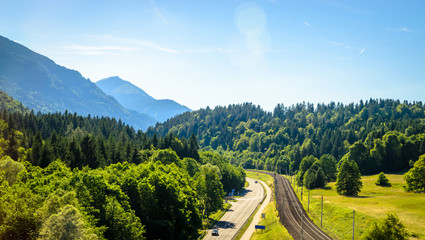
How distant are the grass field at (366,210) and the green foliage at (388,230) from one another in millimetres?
6446

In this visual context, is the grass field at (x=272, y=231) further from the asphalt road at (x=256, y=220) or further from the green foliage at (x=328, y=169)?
the green foliage at (x=328, y=169)

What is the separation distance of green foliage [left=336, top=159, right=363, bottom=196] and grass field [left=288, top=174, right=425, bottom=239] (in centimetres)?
295

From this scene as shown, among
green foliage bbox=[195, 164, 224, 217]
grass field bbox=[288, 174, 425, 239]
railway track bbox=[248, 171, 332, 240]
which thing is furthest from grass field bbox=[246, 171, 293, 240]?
green foliage bbox=[195, 164, 224, 217]

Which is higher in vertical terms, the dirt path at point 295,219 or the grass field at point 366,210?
the grass field at point 366,210

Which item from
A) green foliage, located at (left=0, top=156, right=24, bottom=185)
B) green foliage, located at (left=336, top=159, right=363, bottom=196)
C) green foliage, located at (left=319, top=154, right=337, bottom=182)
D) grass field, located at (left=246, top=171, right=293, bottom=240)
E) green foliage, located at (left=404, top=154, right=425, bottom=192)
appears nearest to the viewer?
green foliage, located at (left=0, top=156, right=24, bottom=185)

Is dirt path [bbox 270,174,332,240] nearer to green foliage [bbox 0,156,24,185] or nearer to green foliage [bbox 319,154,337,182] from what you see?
green foliage [bbox 319,154,337,182]

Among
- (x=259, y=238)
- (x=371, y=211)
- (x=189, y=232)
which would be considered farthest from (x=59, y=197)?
(x=371, y=211)

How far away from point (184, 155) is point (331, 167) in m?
74.9

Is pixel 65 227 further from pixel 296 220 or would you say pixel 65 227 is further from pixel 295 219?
pixel 295 219

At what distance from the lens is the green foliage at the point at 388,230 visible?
4981cm

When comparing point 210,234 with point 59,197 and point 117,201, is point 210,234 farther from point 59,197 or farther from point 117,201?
point 59,197

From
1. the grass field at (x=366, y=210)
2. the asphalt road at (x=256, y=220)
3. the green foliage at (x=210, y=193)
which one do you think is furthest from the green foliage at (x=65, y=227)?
the green foliage at (x=210, y=193)

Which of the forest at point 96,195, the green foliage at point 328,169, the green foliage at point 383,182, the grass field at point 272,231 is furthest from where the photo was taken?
the green foliage at point 328,169

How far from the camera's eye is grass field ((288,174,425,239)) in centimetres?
6853
